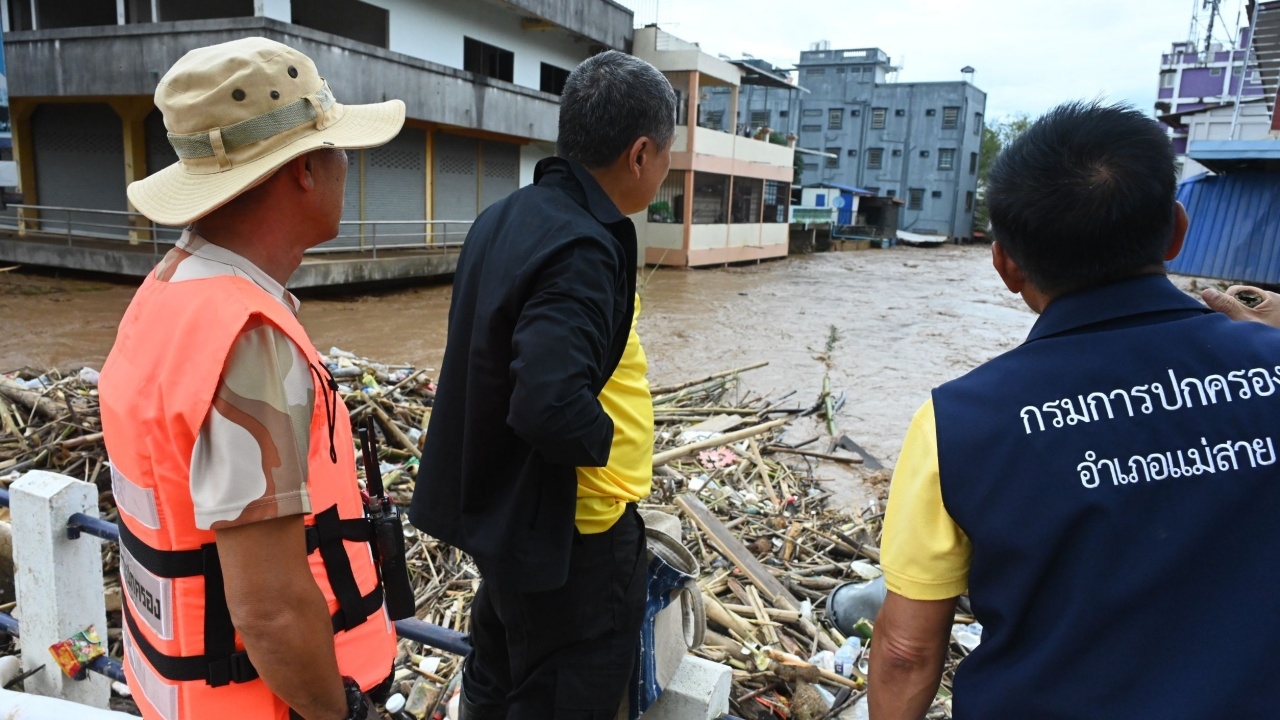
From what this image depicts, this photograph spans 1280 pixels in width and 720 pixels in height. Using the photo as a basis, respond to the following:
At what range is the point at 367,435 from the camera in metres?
1.69

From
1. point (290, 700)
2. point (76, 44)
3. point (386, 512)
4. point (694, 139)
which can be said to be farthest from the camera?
point (694, 139)

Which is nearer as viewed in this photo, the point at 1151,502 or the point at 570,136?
the point at 1151,502

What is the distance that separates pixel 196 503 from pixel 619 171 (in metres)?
1.20

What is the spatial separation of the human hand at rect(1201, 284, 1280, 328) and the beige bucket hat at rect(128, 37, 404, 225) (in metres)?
1.77

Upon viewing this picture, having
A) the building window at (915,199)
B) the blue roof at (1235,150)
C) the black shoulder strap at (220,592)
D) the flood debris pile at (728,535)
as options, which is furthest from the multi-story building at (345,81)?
the building window at (915,199)

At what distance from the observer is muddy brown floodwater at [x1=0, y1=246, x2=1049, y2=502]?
11.9 meters

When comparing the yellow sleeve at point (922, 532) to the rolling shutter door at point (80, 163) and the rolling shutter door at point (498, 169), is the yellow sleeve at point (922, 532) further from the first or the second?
the rolling shutter door at point (498, 169)

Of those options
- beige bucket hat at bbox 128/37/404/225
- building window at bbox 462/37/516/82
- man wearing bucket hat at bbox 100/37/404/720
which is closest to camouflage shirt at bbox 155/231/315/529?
man wearing bucket hat at bbox 100/37/404/720

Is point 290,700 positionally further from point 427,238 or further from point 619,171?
point 427,238

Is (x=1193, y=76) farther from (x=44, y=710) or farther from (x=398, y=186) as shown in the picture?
(x=44, y=710)

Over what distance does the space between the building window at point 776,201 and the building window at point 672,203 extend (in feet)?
24.5

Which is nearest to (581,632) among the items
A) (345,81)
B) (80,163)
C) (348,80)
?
(345,81)

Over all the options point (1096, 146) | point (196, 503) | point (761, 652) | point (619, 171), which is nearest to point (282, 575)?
point (196, 503)

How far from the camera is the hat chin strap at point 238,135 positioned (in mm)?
1562
